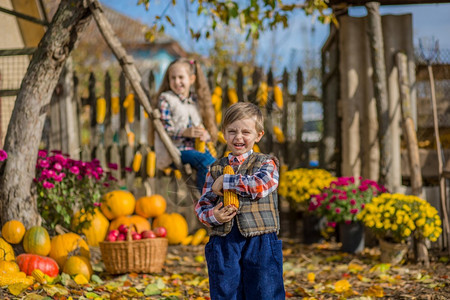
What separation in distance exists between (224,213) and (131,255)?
7.12 ft

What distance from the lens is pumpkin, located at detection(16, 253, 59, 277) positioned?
154 inches

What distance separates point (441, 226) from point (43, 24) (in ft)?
16.2

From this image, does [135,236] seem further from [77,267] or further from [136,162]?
[136,162]

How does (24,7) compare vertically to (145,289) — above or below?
above

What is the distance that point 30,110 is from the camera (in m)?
4.35

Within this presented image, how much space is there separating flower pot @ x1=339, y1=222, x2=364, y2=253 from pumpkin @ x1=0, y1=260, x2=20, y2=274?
10.8 feet

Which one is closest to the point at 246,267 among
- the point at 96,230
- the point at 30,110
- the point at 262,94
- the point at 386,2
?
the point at 30,110

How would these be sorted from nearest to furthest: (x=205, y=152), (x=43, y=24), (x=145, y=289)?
1. (x=145, y=289)
2. (x=205, y=152)
3. (x=43, y=24)

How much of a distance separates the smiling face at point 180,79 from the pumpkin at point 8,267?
1939 mm

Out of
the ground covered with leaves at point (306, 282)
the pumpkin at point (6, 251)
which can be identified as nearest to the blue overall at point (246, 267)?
the ground covered with leaves at point (306, 282)

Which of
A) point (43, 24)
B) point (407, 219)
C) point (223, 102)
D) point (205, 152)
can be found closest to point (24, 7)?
point (43, 24)

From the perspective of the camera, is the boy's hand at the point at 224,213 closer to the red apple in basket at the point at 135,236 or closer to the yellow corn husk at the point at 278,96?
the red apple in basket at the point at 135,236

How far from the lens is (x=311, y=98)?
6.91 meters

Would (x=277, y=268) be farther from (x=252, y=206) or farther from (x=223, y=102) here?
(x=223, y=102)
